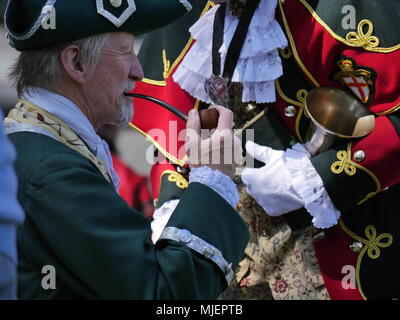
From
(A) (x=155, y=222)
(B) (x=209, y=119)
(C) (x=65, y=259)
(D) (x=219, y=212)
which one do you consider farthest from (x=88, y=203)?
(A) (x=155, y=222)

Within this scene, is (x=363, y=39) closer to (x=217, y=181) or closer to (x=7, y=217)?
(x=217, y=181)

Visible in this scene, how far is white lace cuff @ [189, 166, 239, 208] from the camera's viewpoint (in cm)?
223

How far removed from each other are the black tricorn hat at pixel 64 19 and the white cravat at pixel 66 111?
5.5 inches

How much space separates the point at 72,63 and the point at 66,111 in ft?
0.48

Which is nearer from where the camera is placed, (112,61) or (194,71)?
(112,61)

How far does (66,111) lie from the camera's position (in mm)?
2209

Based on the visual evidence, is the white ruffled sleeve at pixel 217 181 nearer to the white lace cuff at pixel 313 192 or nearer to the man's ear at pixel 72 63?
the man's ear at pixel 72 63

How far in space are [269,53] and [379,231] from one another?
0.79m

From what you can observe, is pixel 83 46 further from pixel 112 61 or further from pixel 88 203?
pixel 88 203

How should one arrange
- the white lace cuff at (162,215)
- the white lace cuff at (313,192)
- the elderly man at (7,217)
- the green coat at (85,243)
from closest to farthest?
the elderly man at (7,217)
the green coat at (85,243)
the white lace cuff at (313,192)
the white lace cuff at (162,215)

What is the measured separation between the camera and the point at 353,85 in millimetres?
3021

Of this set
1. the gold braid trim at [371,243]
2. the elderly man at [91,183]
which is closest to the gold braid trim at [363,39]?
the gold braid trim at [371,243]

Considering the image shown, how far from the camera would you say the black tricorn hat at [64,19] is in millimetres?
2211

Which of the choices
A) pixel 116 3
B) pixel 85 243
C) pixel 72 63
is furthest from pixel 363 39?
pixel 85 243
